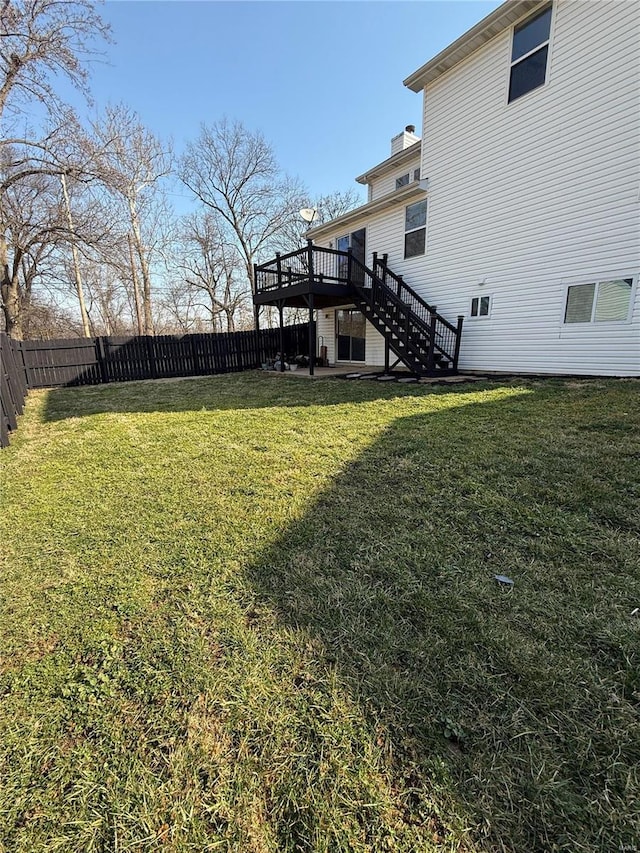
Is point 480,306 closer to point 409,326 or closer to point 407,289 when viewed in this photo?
point 409,326

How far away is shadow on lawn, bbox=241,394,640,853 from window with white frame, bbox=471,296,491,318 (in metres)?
6.14

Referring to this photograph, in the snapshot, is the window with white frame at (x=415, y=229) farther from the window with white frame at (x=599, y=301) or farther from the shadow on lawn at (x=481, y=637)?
the shadow on lawn at (x=481, y=637)

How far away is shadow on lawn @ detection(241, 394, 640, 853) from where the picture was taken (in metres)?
1.04

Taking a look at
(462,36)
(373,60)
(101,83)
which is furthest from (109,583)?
(101,83)

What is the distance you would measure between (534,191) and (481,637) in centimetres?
845

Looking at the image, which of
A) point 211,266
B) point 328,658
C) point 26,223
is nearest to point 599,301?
point 328,658

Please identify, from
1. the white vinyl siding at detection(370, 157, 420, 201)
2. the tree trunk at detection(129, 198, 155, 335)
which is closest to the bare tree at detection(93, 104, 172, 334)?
the tree trunk at detection(129, 198, 155, 335)

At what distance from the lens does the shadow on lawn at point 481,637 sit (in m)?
1.04

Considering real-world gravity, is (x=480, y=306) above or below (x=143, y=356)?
above

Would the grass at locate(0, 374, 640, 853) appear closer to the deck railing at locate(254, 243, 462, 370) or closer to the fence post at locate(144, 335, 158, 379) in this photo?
the deck railing at locate(254, 243, 462, 370)

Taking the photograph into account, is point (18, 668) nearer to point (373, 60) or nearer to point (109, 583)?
point (109, 583)

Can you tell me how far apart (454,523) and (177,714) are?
180 centimetres

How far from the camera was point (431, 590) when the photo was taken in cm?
182

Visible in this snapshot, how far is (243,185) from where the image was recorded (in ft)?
76.8
